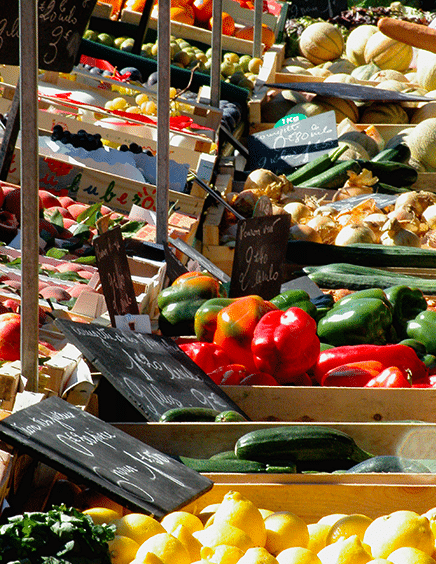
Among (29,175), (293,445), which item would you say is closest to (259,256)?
(293,445)

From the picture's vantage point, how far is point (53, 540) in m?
1.25

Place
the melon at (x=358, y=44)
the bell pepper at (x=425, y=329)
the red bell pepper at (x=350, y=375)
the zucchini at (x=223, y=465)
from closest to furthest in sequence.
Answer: the zucchini at (x=223, y=465), the red bell pepper at (x=350, y=375), the bell pepper at (x=425, y=329), the melon at (x=358, y=44)

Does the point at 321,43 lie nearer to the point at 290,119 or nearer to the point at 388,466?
the point at 290,119

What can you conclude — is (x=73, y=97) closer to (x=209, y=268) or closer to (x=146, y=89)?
(x=146, y=89)

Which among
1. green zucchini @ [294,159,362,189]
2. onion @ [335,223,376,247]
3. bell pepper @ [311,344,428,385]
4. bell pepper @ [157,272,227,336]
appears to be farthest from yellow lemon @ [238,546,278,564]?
green zucchini @ [294,159,362,189]

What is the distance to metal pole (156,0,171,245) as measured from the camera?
308cm

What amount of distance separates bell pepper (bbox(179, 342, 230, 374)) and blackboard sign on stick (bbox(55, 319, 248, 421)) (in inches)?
4.0

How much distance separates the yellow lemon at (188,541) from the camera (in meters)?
1.38

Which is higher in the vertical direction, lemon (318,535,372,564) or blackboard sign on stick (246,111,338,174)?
lemon (318,535,372,564)

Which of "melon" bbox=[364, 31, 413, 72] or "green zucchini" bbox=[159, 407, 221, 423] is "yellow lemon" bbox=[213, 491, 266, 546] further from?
"melon" bbox=[364, 31, 413, 72]

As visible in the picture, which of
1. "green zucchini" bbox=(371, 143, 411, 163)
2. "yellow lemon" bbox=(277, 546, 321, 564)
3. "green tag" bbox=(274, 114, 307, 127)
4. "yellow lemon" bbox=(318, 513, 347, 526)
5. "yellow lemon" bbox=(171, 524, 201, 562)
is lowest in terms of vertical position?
"green zucchini" bbox=(371, 143, 411, 163)

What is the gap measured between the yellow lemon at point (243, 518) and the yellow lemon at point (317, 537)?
0.38ft

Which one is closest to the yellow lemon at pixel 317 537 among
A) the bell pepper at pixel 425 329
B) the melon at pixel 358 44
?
the bell pepper at pixel 425 329

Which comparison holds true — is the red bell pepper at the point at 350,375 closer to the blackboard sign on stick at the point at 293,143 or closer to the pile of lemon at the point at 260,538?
the pile of lemon at the point at 260,538
